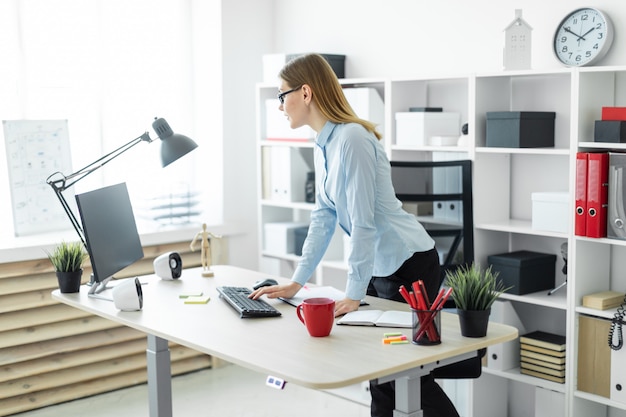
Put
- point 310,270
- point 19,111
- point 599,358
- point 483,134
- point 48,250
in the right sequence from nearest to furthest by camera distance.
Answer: point 310,270 < point 599,358 < point 483,134 < point 48,250 < point 19,111

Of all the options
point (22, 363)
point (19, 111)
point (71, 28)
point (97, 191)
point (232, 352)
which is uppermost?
point (71, 28)

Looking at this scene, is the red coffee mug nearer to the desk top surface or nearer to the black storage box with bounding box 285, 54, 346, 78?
the desk top surface

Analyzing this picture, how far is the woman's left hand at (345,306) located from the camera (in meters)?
2.54

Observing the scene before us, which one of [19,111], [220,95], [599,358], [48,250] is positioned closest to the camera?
[599,358]

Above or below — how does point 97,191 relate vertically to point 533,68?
below

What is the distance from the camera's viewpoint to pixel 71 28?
4641 millimetres

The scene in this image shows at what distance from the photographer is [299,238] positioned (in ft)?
15.3

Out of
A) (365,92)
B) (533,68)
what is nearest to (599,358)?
(533,68)

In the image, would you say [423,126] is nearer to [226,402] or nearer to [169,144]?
[169,144]

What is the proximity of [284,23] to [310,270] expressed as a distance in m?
2.59

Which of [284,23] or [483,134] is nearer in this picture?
[483,134]

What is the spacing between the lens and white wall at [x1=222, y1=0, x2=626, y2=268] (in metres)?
3.68

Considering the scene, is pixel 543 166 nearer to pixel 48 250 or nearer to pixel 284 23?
pixel 284 23

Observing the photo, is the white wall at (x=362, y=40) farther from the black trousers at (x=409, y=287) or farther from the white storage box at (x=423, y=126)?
the black trousers at (x=409, y=287)
